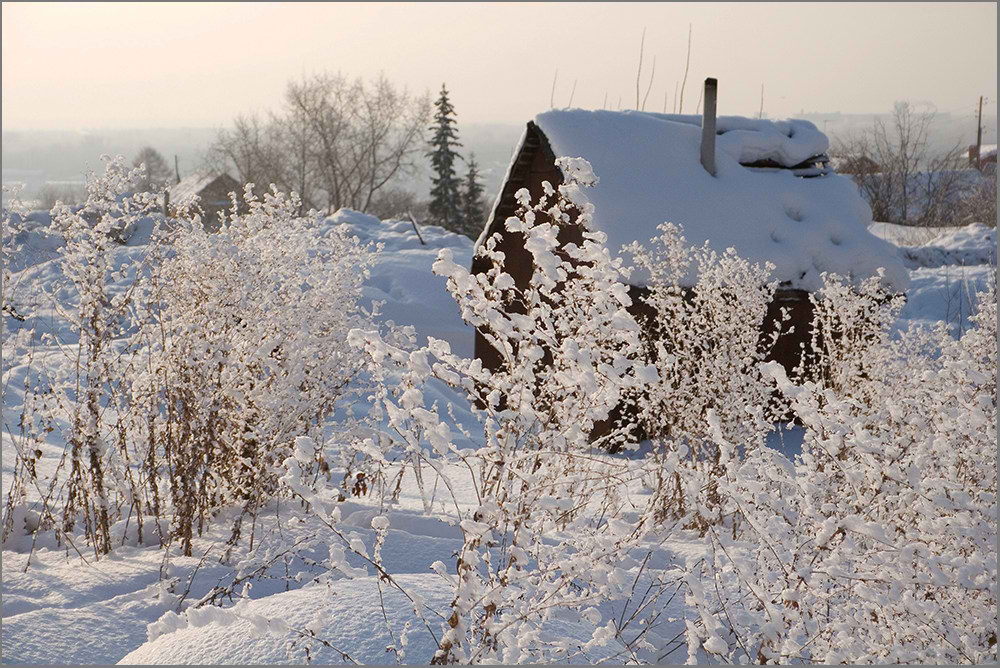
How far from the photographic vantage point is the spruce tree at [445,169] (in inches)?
1298

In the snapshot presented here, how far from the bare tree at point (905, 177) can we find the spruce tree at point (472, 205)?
12971 millimetres

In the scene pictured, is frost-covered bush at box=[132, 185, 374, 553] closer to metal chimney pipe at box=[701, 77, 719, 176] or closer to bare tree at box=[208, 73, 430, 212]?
metal chimney pipe at box=[701, 77, 719, 176]

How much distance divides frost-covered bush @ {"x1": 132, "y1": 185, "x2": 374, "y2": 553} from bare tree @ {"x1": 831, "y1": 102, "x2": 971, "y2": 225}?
2500cm

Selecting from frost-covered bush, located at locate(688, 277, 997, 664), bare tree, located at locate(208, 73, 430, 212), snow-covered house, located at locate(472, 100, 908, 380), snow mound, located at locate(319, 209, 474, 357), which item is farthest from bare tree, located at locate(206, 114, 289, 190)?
frost-covered bush, located at locate(688, 277, 997, 664)

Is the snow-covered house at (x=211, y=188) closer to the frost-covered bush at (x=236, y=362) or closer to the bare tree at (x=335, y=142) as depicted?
the bare tree at (x=335, y=142)

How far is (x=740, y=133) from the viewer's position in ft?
35.5

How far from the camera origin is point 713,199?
9805 millimetres

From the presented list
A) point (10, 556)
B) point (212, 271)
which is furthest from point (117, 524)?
point (212, 271)

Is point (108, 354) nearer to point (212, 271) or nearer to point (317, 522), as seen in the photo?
point (212, 271)

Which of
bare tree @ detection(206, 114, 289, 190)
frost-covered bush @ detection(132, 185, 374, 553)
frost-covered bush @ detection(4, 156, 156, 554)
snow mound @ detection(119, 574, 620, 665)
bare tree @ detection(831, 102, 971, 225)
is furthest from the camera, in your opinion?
bare tree @ detection(206, 114, 289, 190)

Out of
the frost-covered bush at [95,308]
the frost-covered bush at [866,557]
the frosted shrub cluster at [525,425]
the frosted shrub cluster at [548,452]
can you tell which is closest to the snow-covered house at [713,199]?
the frosted shrub cluster at [548,452]

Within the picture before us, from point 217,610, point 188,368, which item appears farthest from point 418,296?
point 217,610

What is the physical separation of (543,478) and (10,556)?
326 cm

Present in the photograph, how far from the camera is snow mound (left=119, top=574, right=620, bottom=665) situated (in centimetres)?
274
